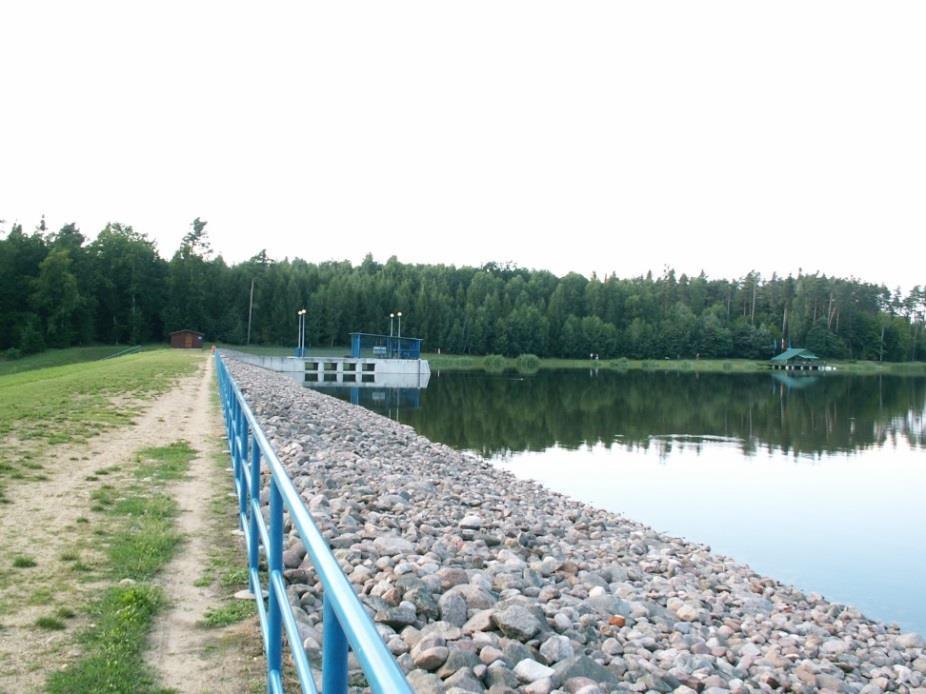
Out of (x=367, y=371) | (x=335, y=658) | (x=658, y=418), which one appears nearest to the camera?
(x=335, y=658)

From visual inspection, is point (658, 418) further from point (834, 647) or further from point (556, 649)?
point (556, 649)

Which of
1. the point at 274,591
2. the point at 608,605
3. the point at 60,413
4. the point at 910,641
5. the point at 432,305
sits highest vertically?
the point at 432,305

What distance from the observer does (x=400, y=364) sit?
2539 inches

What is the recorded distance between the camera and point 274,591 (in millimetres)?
3383

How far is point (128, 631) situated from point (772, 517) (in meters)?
14.8

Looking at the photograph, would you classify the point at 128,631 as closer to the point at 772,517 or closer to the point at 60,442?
the point at 60,442

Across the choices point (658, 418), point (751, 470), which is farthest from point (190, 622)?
point (658, 418)

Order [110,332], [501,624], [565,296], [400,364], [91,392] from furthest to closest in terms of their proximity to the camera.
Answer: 1. [565,296]
2. [110,332]
3. [400,364]
4. [91,392]
5. [501,624]

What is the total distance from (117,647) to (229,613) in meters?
0.80

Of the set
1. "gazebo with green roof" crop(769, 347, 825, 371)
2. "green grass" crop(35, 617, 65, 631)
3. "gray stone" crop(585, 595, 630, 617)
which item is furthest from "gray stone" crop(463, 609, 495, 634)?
"gazebo with green roof" crop(769, 347, 825, 371)

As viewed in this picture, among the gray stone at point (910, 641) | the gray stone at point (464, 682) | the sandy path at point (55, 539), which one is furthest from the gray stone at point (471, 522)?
the gray stone at point (910, 641)

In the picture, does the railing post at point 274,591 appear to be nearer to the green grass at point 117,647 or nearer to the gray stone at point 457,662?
the green grass at point 117,647

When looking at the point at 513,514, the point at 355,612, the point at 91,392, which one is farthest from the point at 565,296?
the point at 355,612

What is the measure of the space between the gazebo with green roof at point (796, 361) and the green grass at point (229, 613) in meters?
115
